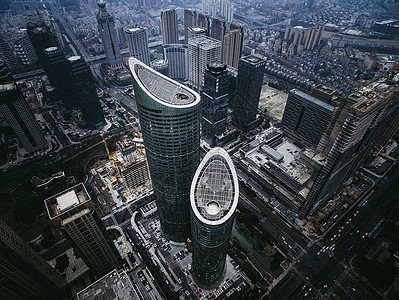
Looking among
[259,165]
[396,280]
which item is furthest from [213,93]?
[396,280]

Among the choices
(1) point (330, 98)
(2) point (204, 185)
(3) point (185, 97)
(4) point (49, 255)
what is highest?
(3) point (185, 97)

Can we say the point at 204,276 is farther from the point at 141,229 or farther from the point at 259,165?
the point at 259,165

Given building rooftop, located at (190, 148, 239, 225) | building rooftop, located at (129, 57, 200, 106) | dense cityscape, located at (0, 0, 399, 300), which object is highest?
building rooftop, located at (129, 57, 200, 106)

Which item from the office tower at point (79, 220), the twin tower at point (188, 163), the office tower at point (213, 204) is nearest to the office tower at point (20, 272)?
the office tower at point (79, 220)

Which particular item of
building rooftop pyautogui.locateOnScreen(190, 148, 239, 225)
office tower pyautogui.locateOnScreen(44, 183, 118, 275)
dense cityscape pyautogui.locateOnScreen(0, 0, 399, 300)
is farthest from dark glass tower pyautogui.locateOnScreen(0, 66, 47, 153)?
building rooftop pyautogui.locateOnScreen(190, 148, 239, 225)

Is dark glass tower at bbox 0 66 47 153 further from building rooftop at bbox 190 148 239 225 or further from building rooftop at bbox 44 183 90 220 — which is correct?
building rooftop at bbox 190 148 239 225

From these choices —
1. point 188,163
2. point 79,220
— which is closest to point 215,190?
point 188,163

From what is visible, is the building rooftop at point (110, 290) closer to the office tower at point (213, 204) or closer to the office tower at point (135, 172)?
the office tower at point (213, 204)
